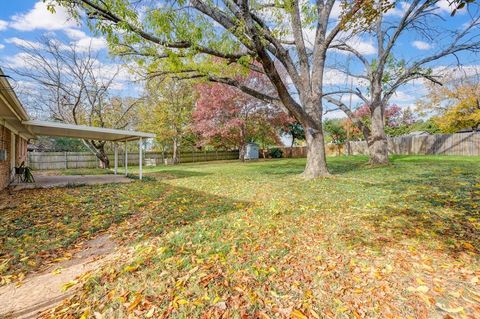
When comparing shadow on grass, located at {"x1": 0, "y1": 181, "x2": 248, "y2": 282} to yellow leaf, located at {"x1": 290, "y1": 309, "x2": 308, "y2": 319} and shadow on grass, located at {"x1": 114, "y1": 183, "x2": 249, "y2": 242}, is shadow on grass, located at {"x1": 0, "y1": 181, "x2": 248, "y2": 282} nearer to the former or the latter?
shadow on grass, located at {"x1": 114, "y1": 183, "x2": 249, "y2": 242}

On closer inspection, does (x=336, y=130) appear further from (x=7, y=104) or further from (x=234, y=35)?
(x=7, y=104)

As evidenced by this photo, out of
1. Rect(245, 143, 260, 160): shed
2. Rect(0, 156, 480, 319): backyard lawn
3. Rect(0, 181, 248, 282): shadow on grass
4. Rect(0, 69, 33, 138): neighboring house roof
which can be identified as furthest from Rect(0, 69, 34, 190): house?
Rect(245, 143, 260, 160): shed

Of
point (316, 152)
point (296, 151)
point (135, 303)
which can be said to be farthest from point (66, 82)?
point (296, 151)

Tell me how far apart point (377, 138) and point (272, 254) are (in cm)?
972

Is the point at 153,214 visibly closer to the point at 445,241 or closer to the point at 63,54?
the point at 445,241

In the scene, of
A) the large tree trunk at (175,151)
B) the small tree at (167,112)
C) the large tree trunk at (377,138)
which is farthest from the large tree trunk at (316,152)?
the large tree trunk at (175,151)

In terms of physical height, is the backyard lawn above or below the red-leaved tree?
below

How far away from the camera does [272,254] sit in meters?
2.79

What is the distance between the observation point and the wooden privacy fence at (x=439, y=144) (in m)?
15.8

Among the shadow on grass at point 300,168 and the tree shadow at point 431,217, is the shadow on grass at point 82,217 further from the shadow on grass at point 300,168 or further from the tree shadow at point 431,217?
the shadow on grass at point 300,168

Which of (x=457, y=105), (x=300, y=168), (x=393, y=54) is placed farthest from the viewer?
(x=457, y=105)

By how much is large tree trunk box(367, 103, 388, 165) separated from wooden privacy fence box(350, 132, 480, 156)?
10430 millimetres

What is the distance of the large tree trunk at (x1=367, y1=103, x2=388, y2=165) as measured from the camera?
10227mm

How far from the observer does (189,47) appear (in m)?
5.58
